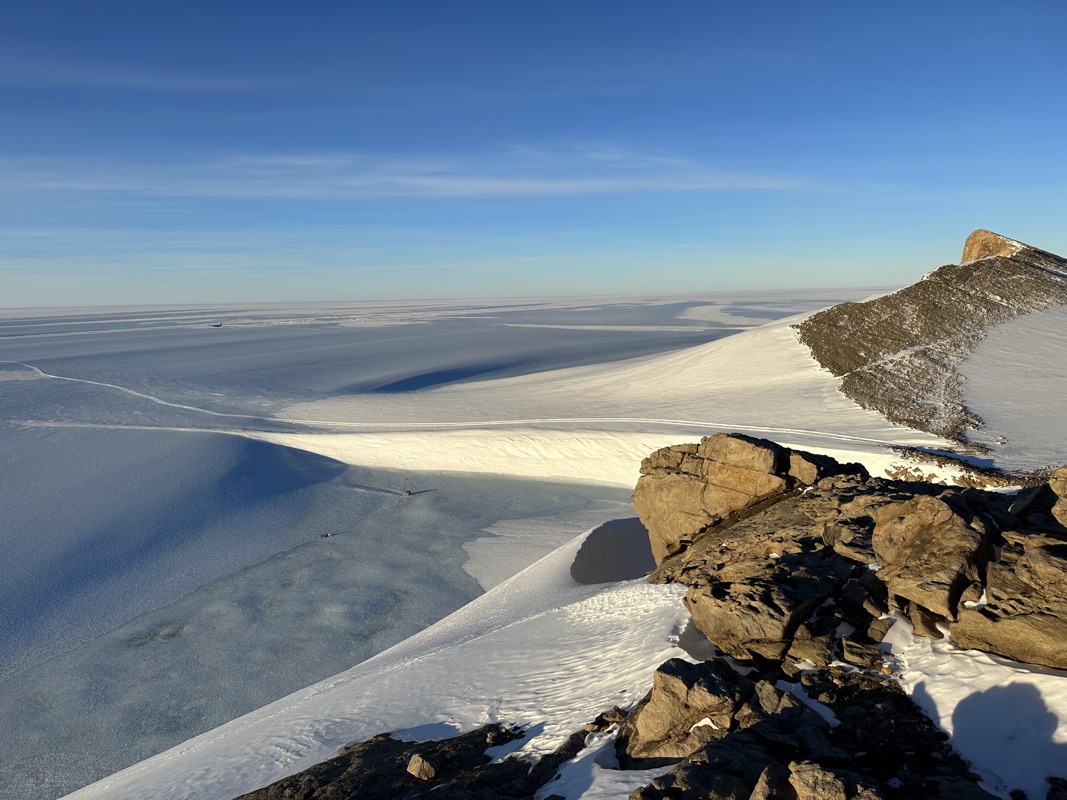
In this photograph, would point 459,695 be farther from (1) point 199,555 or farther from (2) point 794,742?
(1) point 199,555

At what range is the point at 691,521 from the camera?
13.0m

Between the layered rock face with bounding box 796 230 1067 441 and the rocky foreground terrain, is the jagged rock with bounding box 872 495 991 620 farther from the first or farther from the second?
the layered rock face with bounding box 796 230 1067 441

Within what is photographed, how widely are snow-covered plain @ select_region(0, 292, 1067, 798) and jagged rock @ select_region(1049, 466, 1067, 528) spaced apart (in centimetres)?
255

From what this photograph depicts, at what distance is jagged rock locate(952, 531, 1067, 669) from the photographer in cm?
593

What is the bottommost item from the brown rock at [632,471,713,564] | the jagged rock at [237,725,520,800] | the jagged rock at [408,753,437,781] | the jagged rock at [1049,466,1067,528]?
the jagged rock at [237,725,520,800]

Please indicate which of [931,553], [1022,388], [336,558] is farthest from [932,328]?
[931,553]

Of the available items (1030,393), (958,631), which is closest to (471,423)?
(1030,393)

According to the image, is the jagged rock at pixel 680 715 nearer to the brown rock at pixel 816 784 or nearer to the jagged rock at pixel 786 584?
the jagged rock at pixel 786 584

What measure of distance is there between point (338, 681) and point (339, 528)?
836 centimetres

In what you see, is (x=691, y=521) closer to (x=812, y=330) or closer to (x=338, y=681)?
(x=338, y=681)

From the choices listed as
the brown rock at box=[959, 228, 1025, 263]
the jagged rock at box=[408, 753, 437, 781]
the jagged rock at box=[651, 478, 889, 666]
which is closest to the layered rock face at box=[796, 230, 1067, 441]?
the brown rock at box=[959, 228, 1025, 263]

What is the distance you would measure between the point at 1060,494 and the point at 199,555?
52.9 feet

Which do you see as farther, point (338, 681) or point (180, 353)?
point (180, 353)

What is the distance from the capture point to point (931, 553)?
7.17 metres
